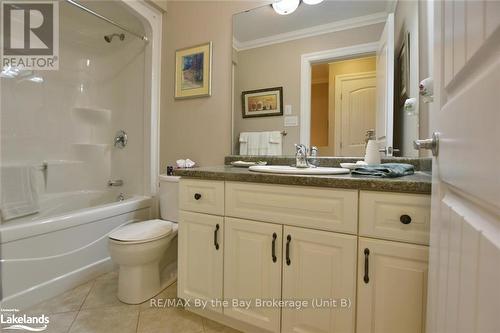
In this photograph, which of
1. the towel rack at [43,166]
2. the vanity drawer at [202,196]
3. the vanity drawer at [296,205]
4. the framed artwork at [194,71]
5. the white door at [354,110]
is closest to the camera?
the vanity drawer at [296,205]

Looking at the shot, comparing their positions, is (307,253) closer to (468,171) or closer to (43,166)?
(468,171)

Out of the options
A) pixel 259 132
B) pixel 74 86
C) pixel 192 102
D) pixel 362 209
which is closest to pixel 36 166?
pixel 74 86

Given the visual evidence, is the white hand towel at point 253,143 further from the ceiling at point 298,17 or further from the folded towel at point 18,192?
the folded towel at point 18,192

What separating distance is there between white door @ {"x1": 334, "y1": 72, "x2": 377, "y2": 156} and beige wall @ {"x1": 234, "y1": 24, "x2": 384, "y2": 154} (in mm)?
239

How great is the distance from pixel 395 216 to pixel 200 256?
95 centimetres

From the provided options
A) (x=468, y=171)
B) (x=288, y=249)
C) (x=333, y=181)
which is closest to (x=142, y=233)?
(x=288, y=249)

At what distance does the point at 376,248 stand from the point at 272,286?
50 centimetres

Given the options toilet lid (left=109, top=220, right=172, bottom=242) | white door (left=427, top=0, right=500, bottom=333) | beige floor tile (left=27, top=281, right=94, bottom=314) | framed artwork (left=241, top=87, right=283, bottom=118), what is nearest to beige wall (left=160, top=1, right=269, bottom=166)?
framed artwork (left=241, top=87, right=283, bottom=118)

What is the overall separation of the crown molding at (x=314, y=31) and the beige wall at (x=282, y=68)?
0.03 m

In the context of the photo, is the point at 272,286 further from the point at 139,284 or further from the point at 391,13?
the point at 391,13

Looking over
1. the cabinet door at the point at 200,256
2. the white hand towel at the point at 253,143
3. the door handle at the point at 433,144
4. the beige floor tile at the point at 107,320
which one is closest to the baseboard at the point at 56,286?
the beige floor tile at the point at 107,320

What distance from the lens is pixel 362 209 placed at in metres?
0.95

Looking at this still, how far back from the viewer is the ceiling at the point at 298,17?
59.1 inches

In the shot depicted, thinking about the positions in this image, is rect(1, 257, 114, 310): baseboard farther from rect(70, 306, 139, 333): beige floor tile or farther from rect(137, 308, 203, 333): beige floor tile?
rect(137, 308, 203, 333): beige floor tile
